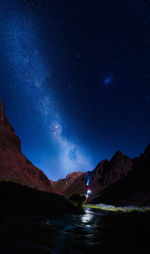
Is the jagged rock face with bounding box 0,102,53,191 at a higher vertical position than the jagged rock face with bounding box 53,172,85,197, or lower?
higher

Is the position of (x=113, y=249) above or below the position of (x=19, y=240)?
below

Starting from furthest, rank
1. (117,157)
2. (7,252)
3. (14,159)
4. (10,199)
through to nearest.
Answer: (117,157), (14,159), (10,199), (7,252)

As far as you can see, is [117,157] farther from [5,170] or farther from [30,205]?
[30,205]

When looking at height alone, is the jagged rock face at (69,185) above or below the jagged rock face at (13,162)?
below

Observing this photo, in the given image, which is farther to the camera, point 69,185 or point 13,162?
point 69,185

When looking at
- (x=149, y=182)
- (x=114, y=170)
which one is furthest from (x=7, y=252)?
(x=114, y=170)

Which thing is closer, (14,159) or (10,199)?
(10,199)

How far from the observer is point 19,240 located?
2.69 meters

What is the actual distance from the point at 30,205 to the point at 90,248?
17.5ft

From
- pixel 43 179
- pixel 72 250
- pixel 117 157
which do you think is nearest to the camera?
pixel 72 250

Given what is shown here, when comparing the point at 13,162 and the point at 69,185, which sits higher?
the point at 13,162

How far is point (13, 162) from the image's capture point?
44.7m

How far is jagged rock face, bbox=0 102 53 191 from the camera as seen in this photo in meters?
40.1

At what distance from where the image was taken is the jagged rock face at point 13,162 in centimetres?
4006
